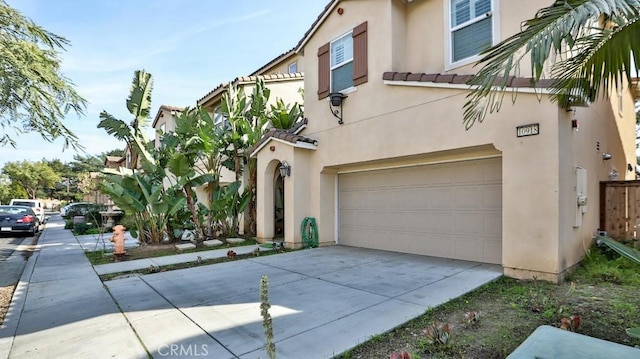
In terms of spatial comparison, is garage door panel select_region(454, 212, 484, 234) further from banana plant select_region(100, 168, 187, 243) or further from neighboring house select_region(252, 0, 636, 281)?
banana plant select_region(100, 168, 187, 243)

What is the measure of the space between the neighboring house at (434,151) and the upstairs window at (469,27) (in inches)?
1.0

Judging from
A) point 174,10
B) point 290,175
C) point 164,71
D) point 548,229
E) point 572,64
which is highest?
point 174,10

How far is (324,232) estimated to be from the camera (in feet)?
34.8

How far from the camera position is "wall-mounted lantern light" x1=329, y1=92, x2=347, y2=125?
9734mm

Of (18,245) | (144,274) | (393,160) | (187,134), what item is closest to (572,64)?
(393,160)

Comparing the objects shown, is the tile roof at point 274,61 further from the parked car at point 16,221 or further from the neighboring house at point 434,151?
the parked car at point 16,221

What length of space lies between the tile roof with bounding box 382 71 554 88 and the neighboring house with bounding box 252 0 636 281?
31 mm

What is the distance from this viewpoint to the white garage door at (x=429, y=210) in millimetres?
7336

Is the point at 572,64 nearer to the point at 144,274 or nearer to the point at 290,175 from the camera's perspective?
the point at 290,175

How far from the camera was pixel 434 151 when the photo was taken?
24.8ft

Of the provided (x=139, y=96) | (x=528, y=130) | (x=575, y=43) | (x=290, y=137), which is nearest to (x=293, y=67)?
(x=290, y=137)

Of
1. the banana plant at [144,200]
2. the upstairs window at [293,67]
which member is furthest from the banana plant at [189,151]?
the upstairs window at [293,67]

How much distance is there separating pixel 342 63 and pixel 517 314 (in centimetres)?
811

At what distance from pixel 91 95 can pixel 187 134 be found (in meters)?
5.40
